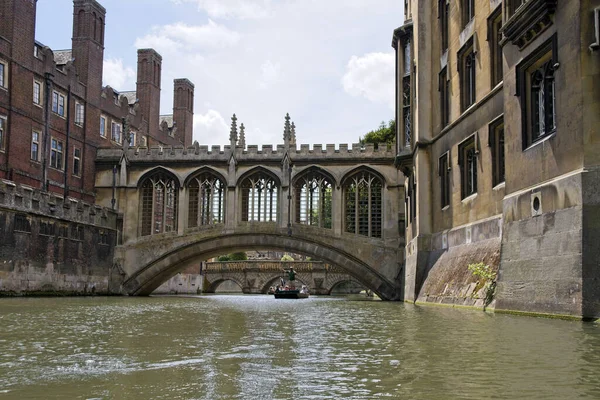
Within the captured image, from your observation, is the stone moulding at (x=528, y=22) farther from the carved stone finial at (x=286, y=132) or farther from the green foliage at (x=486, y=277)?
the carved stone finial at (x=286, y=132)

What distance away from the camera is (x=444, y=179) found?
23.0 meters

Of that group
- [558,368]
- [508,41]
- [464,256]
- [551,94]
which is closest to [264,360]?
[558,368]

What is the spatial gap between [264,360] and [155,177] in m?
29.7

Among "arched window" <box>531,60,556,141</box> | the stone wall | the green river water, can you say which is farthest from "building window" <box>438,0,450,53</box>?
the stone wall

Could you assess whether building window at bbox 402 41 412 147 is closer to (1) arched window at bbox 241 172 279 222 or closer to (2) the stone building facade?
(2) the stone building facade

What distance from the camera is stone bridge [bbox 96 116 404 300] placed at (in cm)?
3375

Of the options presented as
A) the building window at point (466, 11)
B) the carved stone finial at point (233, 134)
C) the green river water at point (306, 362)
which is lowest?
the green river water at point (306, 362)

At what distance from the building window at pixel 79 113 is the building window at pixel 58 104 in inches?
46.9

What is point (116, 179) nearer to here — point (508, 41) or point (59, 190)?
point (59, 190)

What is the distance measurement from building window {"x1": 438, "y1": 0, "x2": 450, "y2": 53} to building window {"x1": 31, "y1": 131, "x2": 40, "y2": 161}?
18.8 metres

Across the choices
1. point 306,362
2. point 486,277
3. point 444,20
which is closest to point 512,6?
point 486,277

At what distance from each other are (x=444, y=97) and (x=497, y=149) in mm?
5693

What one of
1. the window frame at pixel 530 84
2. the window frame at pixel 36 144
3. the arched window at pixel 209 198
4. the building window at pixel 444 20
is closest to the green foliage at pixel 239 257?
the arched window at pixel 209 198

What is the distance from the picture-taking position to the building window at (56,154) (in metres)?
34.8
